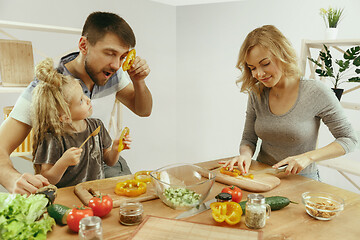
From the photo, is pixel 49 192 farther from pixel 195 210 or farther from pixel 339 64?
pixel 339 64

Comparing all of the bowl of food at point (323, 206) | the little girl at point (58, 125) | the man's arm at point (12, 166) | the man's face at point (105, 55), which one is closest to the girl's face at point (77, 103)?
the little girl at point (58, 125)

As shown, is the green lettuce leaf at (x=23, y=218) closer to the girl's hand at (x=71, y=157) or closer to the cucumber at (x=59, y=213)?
the cucumber at (x=59, y=213)

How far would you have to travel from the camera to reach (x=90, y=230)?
931mm

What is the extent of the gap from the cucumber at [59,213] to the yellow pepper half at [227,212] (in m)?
0.53

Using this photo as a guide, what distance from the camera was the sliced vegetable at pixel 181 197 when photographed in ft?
3.95

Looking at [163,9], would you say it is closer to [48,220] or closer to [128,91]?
[128,91]

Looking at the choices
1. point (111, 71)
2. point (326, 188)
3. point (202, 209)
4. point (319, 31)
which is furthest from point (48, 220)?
point (319, 31)

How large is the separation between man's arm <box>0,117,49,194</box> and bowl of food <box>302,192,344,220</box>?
1.09 meters

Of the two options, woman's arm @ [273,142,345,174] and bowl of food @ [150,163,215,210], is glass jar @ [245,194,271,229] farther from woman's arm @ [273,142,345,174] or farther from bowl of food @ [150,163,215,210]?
woman's arm @ [273,142,345,174]

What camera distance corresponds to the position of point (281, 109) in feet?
6.19

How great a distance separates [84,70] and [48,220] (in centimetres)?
103

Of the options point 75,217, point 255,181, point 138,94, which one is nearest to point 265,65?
point 255,181

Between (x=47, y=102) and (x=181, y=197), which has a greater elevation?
(x=47, y=102)

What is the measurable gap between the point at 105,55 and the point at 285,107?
1.11 m
